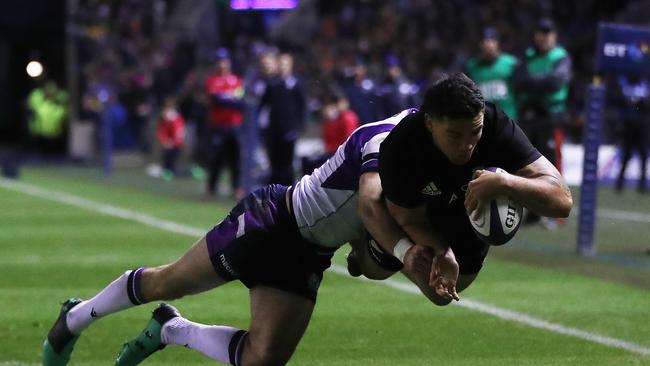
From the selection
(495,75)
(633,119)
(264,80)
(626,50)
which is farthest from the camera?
(633,119)

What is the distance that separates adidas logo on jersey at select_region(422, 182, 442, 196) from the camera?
5.96 m

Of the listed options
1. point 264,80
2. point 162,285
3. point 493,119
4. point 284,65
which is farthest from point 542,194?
point 264,80

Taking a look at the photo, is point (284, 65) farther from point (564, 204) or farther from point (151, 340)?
point (564, 204)

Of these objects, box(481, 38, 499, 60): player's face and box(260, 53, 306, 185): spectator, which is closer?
box(481, 38, 499, 60): player's face

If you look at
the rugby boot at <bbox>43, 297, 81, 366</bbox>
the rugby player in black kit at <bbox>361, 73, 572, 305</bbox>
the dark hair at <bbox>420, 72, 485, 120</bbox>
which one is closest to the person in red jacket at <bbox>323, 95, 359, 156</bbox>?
the rugby boot at <bbox>43, 297, 81, 366</bbox>

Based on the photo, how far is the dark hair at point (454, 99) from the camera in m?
5.61

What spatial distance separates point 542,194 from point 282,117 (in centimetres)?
1456

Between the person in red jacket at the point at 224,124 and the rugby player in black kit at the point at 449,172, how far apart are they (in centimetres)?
1537

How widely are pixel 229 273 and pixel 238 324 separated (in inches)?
111

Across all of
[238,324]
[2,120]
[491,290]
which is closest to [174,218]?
[491,290]

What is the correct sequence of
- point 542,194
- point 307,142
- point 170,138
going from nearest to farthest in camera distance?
1. point 542,194
2. point 170,138
3. point 307,142

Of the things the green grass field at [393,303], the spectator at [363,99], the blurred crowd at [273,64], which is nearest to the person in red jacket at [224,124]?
the blurred crowd at [273,64]

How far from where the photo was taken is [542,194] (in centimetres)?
572

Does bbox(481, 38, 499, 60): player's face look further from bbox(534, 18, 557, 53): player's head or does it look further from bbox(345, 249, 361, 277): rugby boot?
bbox(345, 249, 361, 277): rugby boot
